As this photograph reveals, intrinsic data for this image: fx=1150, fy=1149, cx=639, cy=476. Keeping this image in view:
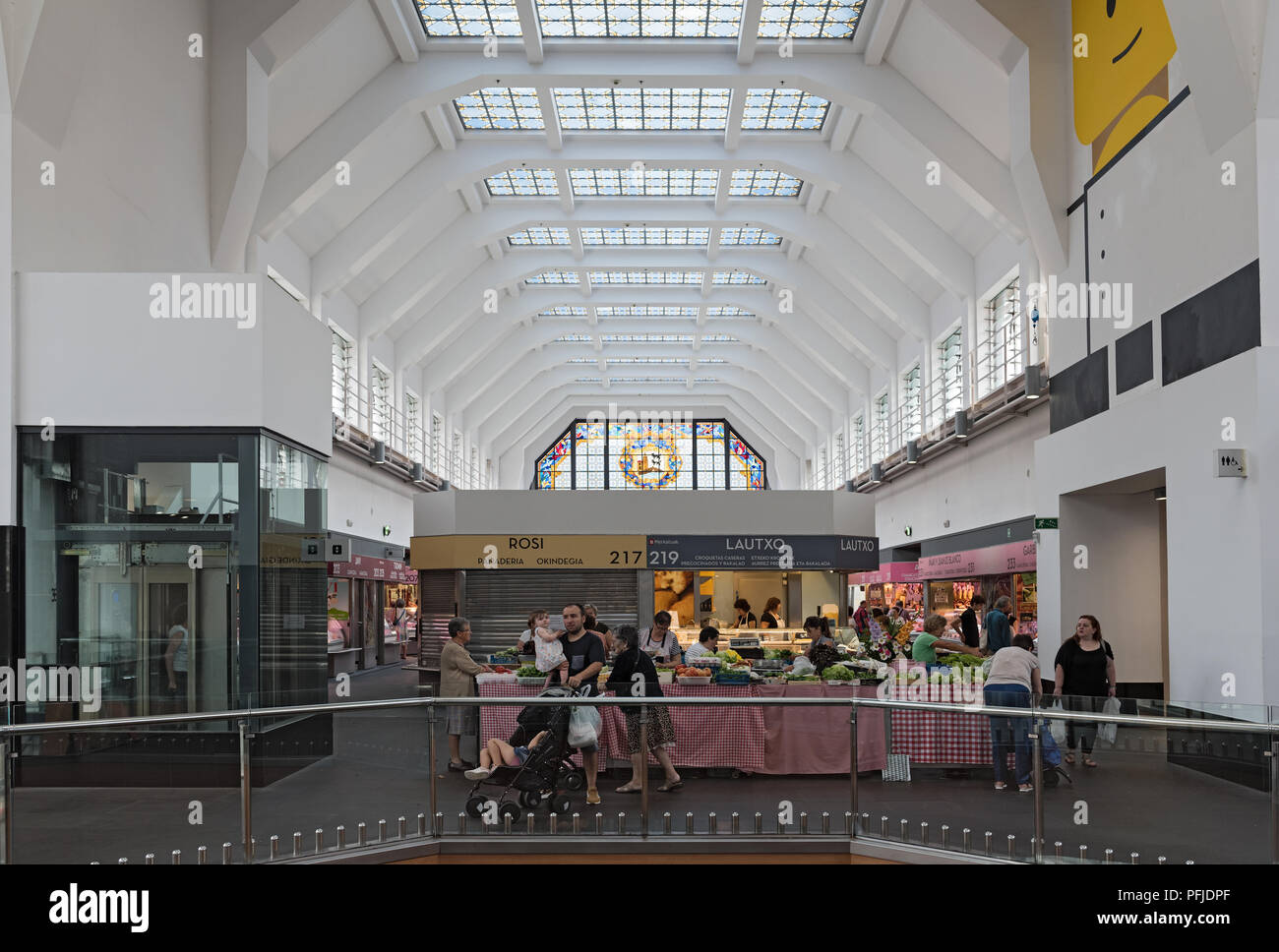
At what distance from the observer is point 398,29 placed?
54.5 feet

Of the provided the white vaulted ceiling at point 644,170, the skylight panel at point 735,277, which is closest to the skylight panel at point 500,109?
the white vaulted ceiling at point 644,170

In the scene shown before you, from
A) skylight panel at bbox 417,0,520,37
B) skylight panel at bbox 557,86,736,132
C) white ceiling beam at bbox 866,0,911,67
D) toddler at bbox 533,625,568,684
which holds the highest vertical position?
skylight panel at bbox 417,0,520,37

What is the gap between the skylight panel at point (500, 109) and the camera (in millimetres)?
19750

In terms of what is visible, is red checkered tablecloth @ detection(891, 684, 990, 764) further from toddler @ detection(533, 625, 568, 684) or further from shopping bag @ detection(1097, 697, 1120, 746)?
toddler @ detection(533, 625, 568, 684)

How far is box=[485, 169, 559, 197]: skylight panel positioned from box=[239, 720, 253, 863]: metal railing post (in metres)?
18.5

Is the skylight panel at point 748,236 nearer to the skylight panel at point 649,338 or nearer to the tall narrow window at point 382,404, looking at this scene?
the skylight panel at point 649,338

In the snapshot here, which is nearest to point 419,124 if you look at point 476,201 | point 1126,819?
point 476,201

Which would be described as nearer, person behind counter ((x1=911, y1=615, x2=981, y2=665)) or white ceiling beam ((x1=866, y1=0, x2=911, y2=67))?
person behind counter ((x1=911, y1=615, x2=981, y2=665))

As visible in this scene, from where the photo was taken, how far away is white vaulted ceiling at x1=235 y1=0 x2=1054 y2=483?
656 inches

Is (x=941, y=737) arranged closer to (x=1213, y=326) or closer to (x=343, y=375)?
(x=1213, y=326)

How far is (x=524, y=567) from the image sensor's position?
17203 millimetres

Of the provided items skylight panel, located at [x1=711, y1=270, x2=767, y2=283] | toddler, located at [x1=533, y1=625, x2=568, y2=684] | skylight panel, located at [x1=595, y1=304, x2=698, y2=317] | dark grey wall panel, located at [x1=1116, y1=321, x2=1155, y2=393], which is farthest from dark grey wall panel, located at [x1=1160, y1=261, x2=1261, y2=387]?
skylight panel, located at [x1=595, y1=304, x2=698, y2=317]

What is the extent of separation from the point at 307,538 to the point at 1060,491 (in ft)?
29.1
